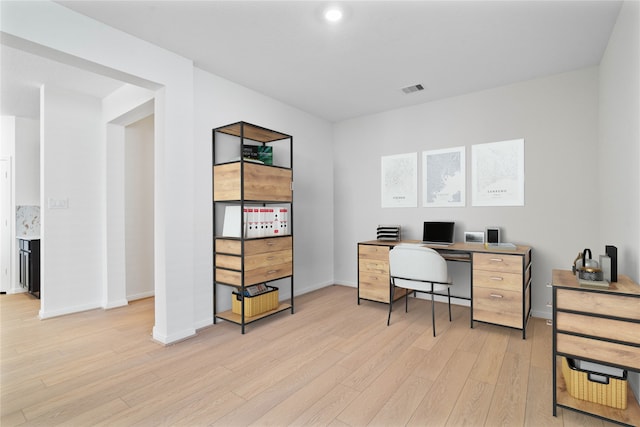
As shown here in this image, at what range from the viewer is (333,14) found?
2.20m

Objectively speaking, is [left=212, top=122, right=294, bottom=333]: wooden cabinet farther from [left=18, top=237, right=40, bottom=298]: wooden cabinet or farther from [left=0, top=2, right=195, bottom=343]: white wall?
[left=18, top=237, right=40, bottom=298]: wooden cabinet

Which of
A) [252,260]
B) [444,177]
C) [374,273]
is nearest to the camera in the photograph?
[252,260]

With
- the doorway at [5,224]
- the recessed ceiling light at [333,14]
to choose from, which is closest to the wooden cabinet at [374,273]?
the recessed ceiling light at [333,14]

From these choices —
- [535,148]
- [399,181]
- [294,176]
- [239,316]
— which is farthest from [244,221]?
[535,148]

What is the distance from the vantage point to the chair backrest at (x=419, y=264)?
2.80m

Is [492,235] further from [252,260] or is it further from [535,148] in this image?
[252,260]

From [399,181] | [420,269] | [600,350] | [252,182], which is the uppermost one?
[399,181]

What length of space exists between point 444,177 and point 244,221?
2572mm

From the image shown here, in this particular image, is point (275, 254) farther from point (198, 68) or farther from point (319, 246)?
point (198, 68)

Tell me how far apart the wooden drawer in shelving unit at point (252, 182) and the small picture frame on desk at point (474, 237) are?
2.18 meters

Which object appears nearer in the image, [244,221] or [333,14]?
[333,14]

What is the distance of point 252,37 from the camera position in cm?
253

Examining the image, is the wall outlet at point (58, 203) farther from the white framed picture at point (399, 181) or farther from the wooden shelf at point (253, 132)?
the white framed picture at point (399, 181)

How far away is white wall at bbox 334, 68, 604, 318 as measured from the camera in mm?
3088
